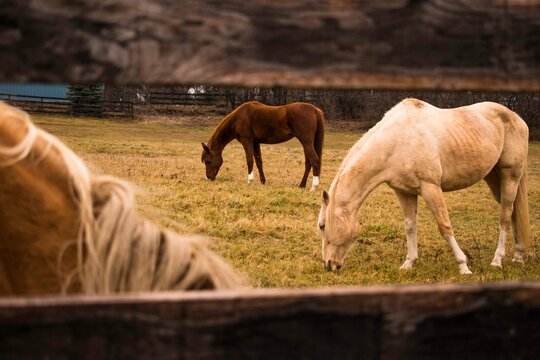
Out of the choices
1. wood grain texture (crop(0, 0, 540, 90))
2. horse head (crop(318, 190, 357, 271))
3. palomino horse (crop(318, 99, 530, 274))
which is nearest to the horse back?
palomino horse (crop(318, 99, 530, 274))

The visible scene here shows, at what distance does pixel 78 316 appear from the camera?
1.13 meters

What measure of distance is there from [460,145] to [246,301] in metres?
6.70

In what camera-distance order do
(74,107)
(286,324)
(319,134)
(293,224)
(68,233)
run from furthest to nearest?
1. (74,107)
2. (319,134)
3. (293,224)
4. (68,233)
5. (286,324)

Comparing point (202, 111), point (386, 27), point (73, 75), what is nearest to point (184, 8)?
point (73, 75)

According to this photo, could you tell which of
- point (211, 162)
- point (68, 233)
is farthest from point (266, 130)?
point (68, 233)

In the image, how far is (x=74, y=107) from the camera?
36969 millimetres

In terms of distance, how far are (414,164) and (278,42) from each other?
240 inches

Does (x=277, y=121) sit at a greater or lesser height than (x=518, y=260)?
greater

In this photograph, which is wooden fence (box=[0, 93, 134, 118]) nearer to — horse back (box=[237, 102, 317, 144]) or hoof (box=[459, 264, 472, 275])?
horse back (box=[237, 102, 317, 144])

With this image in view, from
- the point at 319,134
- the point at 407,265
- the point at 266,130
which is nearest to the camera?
the point at 407,265

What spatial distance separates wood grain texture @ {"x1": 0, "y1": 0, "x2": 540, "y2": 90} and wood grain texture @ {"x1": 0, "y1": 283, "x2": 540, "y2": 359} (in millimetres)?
390

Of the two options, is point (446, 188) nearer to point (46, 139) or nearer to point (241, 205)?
point (241, 205)

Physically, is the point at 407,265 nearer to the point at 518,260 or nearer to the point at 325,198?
the point at 325,198

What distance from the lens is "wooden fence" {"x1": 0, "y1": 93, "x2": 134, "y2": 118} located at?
36656 millimetres
